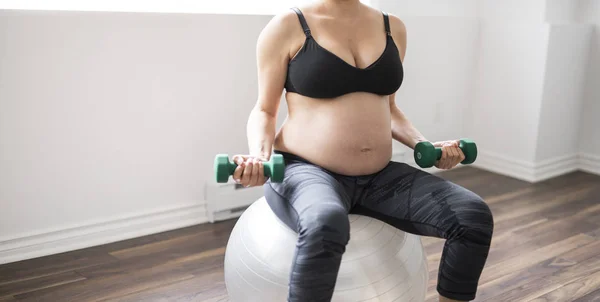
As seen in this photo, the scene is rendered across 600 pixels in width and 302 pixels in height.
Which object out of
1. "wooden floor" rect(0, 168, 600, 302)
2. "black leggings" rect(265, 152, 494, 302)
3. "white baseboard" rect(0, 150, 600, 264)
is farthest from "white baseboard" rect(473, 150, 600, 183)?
"black leggings" rect(265, 152, 494, 302)

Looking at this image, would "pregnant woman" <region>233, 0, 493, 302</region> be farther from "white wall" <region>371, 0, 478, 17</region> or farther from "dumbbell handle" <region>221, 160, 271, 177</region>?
"white wall" <region>371, 0, 478, 17</region>

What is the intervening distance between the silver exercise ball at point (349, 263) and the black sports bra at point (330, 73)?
0.30 metres

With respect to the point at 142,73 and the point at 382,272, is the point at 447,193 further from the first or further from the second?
the point at 142,73

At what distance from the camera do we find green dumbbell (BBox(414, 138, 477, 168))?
1.52 m

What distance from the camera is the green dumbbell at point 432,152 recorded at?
1521mm

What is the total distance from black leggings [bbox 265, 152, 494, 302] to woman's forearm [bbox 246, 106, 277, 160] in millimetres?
68

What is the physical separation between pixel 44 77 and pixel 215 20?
626mm

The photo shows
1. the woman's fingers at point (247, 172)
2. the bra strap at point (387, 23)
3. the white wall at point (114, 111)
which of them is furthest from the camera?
the white wall at point (114, 111)

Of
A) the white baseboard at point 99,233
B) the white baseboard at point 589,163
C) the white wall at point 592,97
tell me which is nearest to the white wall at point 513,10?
the white wall at point 592,97

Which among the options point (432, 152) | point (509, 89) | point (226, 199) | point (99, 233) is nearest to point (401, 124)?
point (432, 152)

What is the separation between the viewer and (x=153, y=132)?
224 centimetres

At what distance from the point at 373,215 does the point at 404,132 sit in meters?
0.28

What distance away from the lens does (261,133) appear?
1525 millimetres

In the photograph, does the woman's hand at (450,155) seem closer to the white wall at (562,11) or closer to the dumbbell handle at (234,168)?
the dumbbell handle at (234,168)
